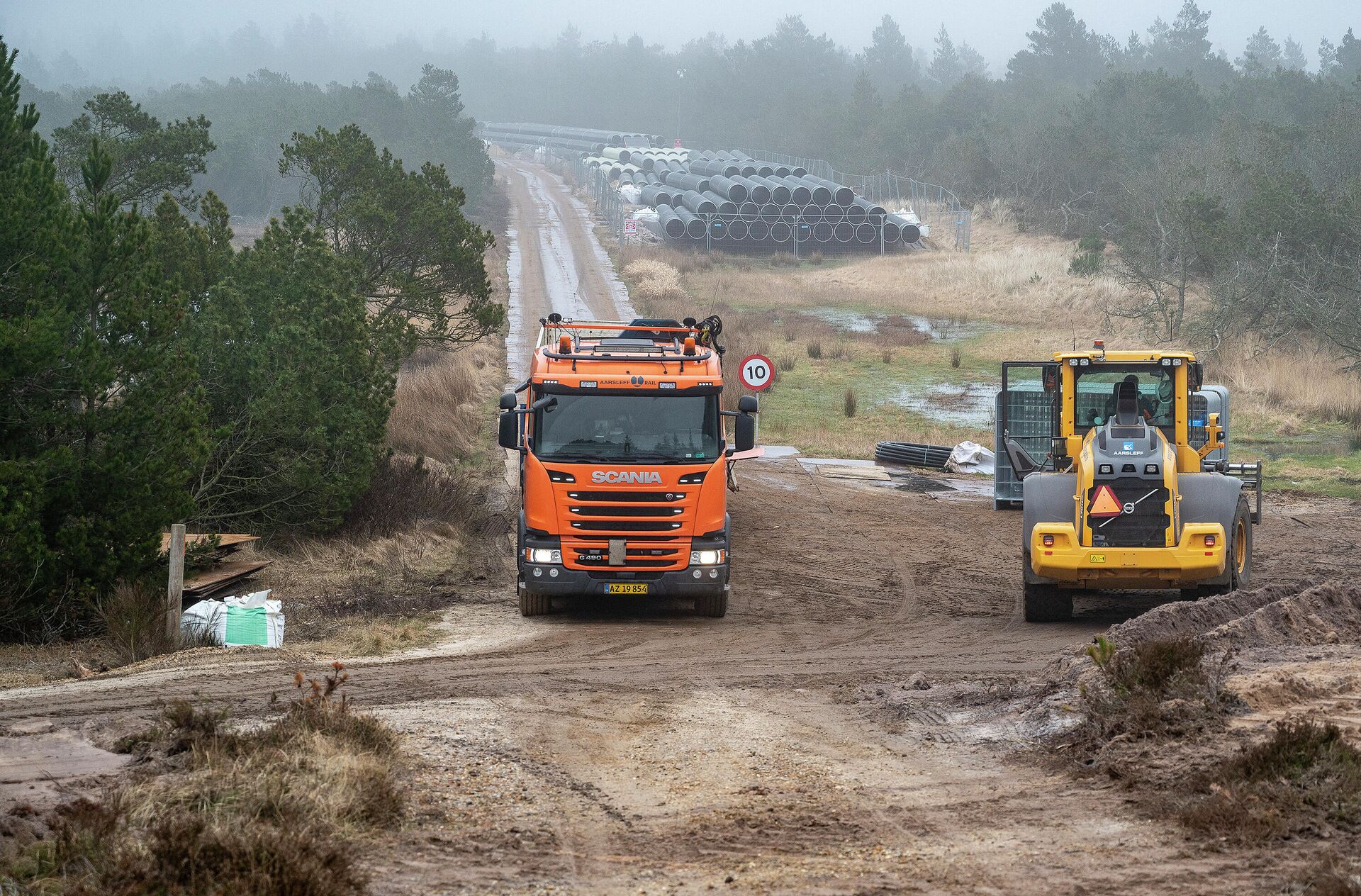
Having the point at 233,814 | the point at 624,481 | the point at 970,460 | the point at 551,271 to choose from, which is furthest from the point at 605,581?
the point at 551,271

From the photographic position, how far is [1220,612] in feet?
38.8

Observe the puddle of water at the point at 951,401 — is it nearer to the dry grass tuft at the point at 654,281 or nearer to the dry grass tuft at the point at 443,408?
the dry grass tuft at the point at 443,408

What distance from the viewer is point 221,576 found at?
46.4 ft

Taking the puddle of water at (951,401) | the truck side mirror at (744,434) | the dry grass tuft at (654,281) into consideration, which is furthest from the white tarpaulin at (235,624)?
the dry grass tuft at (654,281)

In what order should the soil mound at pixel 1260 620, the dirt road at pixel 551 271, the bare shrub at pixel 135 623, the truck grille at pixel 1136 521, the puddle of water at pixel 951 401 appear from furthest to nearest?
the dirt road at pixel 551 271, the puddle of water at pixel 951 401, the truck grille at pixel 1136 521, the bare shrub at pixel 135 623, the soil mound at pixel 1260 620

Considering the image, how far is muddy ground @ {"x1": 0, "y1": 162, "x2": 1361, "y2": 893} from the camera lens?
610cm

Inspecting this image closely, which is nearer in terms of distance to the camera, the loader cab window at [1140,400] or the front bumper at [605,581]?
the front bumper at [605,581]

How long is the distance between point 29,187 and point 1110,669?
10.8m

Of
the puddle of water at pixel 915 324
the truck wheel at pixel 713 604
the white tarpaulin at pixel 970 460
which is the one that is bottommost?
the truck wheel at pixel 713 604

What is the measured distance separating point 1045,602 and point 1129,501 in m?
1.46

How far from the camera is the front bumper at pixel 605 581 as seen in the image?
13.5 metres

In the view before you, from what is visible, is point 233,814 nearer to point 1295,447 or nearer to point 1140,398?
point 1140,398

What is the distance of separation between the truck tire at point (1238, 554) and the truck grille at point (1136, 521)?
0.80 metres

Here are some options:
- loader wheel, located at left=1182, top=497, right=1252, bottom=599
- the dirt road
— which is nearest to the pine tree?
loader wheel, located at left=1182, top=497, right=1252, bottom=599
